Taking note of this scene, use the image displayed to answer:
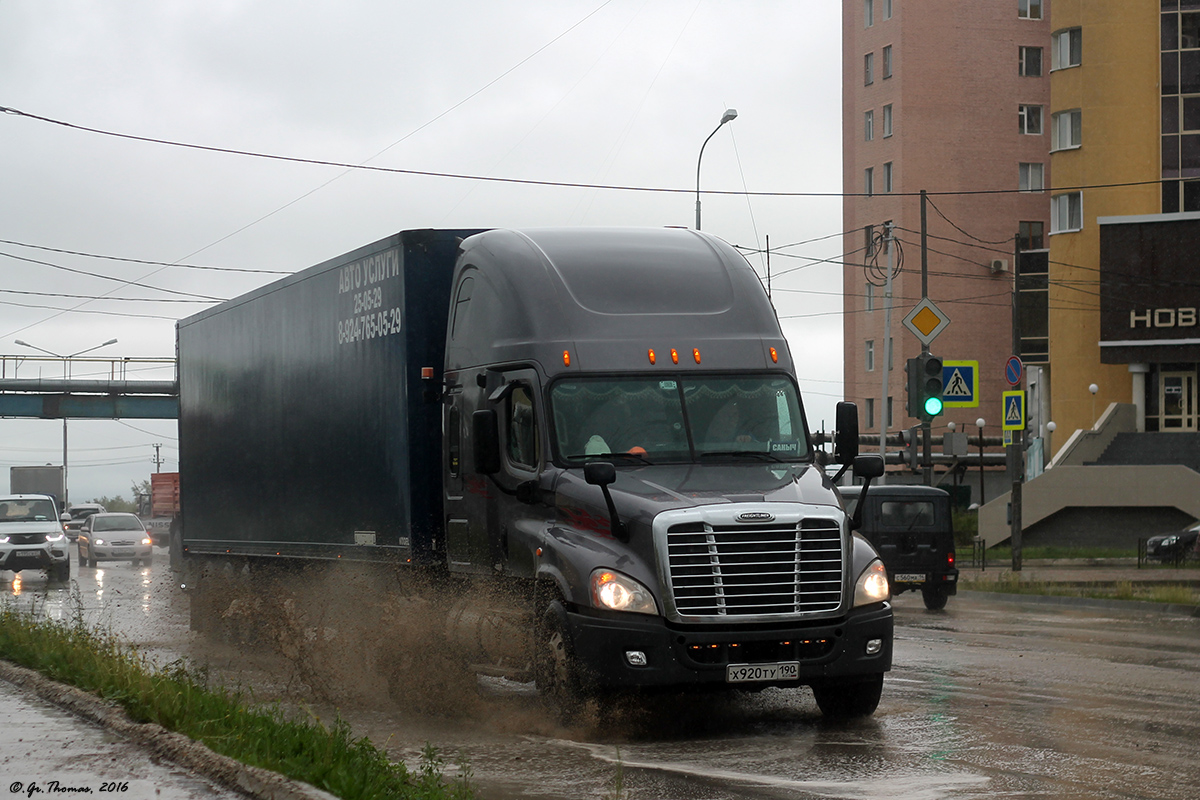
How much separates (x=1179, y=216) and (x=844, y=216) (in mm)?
23627

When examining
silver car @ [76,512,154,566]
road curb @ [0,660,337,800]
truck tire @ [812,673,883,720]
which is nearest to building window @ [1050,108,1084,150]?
silver car @ [76,512,154,566]

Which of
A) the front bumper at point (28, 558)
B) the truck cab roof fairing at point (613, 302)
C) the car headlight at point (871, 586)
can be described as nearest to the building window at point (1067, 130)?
the front bumper at point (28, 558)

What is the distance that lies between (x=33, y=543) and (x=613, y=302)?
25.7 m

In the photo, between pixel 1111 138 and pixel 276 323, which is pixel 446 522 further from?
pixel 1111 138

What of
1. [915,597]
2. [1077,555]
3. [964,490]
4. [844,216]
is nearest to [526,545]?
[915,597]

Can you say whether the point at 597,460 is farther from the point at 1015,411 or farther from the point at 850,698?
the point at 1015,411

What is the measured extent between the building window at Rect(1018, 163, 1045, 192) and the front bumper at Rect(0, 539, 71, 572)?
49.5 meters

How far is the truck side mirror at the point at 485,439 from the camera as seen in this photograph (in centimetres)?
1094

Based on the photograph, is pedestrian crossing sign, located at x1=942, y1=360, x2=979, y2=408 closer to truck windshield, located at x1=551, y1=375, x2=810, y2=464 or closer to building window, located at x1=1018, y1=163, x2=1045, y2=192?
truck windshield, located at x1=551, y1=375, x2=810, y2=464

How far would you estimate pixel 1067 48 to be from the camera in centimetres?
5409

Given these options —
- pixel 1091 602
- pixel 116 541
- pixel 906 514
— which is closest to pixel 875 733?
pixel 906 514

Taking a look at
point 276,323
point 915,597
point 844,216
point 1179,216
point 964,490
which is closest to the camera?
point 276,323

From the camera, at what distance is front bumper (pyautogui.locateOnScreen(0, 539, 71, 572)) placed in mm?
33375

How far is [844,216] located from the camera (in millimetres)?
71500
